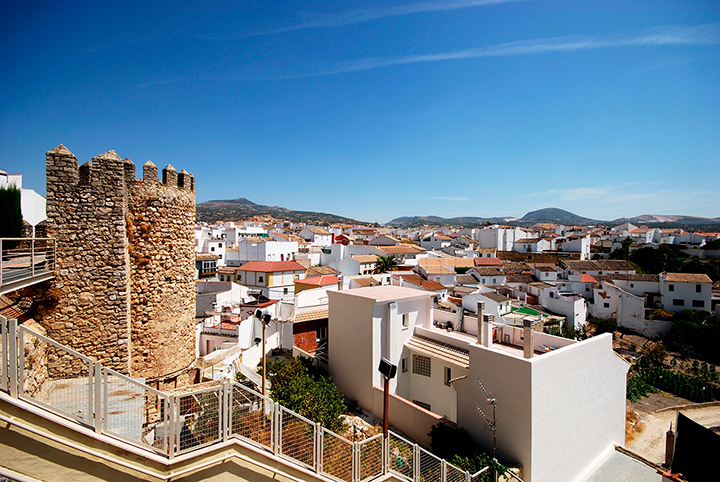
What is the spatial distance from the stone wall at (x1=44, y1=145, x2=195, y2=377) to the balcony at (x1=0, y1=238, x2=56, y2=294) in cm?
14

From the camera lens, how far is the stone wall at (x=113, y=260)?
5848 millimetres

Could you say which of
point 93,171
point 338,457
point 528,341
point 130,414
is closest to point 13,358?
point 130,414

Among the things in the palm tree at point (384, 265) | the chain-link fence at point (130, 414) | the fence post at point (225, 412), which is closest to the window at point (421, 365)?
the fence post at point (225, 412)

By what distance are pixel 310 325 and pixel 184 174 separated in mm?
9494

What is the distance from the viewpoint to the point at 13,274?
5113 mm

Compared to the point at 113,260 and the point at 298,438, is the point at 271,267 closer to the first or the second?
the point at 113,260

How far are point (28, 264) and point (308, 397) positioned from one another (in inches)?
245

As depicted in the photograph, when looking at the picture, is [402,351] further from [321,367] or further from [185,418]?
[185,418]

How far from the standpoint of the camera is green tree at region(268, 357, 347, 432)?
8383 mm

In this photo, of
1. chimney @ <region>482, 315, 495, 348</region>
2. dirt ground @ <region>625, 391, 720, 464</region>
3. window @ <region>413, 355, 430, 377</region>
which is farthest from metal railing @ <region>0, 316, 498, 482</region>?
dirt ground @ <region>625, 391, 720, 464</region>

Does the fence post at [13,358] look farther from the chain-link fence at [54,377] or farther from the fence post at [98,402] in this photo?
the fence post at [98,402]

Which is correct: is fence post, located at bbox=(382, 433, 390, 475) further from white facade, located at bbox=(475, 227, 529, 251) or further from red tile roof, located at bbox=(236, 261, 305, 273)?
white facade, located at bbox=(475, 227, 529, 251)

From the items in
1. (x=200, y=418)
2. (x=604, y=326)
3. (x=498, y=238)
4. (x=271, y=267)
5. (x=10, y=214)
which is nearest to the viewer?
(x=200, y=418)

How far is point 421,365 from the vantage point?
40.2 feet
